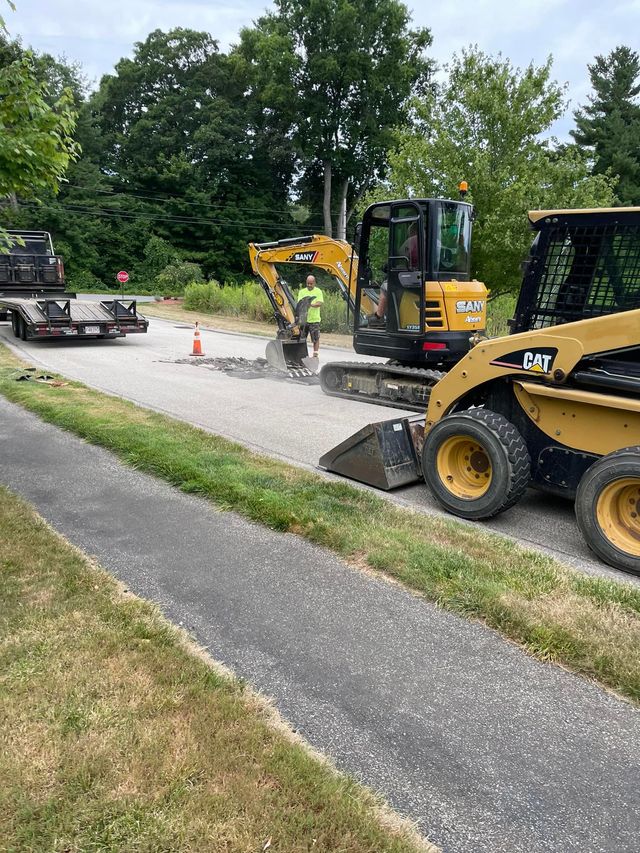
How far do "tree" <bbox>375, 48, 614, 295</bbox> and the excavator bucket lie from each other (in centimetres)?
706

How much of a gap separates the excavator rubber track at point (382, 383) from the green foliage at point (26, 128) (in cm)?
621

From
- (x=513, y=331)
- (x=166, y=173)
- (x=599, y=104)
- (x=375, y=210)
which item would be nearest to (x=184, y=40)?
(x=166, y=173)

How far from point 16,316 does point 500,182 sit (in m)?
13.4

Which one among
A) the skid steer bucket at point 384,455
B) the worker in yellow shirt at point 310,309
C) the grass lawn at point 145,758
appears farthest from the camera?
the worker in yellow shirt at point 310,309

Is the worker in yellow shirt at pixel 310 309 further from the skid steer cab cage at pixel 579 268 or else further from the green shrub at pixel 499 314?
the skid steer cab cage at pixel 579 268

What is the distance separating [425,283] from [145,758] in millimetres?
8078

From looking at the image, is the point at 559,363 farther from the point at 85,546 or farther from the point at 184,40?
the point at 184,40

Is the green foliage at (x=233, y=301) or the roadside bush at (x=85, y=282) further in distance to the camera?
the roadside bush at (x=85, y=282)

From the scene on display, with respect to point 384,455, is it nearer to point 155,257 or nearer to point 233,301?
point 233,301

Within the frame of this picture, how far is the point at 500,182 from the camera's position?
56.1 ft

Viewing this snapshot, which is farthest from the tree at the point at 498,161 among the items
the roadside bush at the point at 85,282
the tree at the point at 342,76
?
the roadside bush at the point at 85,282

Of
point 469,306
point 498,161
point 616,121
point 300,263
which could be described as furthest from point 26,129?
point 616,121

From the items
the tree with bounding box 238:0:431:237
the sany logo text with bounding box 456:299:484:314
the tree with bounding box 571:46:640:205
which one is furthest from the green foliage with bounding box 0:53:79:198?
the tree with bounding box 238:0:431:237

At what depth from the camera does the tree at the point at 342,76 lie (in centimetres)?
4356
